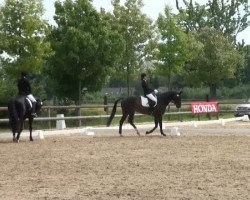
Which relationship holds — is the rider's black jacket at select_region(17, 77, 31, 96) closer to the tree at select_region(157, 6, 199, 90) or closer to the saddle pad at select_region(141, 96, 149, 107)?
the saddle pad at select_region(141, 96, 149, 107)

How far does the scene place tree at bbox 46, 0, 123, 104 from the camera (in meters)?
30.2

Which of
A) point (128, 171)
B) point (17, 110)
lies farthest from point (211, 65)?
point (128, 171)

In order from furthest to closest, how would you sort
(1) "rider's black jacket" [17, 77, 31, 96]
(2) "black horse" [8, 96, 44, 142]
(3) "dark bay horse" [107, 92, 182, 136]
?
1. (3) "dark bay horse" [107, 92, 182, 136]
2. (1) "rider's black jacket" [17, 77, 31, 96]
3. (2) "black horse" [8, 96, 44, 142]

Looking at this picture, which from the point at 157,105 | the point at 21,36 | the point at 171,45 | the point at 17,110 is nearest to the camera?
the point at 17,110

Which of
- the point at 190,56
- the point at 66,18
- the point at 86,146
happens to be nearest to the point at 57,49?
the point at 66,18

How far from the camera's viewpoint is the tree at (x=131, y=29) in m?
36.8

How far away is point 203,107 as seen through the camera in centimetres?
3038

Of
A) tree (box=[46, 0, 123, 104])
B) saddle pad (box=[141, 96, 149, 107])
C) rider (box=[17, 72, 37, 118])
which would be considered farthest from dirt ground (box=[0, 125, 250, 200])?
tree (box=[46, 0, 123, 104])

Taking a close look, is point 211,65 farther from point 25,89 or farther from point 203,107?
point 25,89

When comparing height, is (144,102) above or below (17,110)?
above

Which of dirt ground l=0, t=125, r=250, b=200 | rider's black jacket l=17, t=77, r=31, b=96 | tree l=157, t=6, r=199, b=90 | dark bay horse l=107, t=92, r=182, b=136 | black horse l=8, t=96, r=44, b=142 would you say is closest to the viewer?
dirt ground l=0, t=125, r=250, b=200

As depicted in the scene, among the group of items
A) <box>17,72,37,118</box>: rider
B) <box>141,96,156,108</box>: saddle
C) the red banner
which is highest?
<box>17,72,37,118</box>: rider

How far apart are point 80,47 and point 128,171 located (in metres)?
21.5

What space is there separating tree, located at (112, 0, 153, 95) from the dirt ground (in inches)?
892
